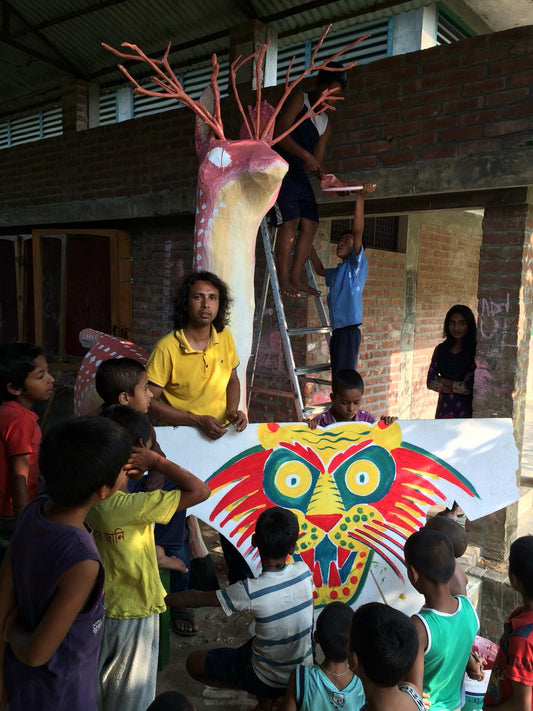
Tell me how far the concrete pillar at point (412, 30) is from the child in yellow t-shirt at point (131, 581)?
223 inches

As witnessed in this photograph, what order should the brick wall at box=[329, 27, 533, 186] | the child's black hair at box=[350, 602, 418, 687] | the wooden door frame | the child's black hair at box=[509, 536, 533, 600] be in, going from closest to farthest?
the child's black hair at box=[350, 602, 418, 687] < the child's black hair at box=[509, 536, 533, 600] < the brick wall at box=[329, 27, 533, 186] < the wooden door frame

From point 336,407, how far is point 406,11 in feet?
16.0

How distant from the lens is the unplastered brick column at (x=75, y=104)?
6898 mm

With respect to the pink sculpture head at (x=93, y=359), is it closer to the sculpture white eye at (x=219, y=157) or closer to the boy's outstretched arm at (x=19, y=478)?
the boy's outstretched arm at (x=19, y=478)

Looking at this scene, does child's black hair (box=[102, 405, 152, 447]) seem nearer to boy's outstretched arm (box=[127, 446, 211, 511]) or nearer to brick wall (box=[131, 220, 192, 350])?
boy's outstretched arm (box=[127, 446, 211, 511])

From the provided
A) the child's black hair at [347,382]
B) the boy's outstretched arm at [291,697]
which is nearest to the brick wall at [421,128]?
the child's black hair at [347,382]

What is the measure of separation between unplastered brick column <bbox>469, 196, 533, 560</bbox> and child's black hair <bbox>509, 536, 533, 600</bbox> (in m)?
1.90

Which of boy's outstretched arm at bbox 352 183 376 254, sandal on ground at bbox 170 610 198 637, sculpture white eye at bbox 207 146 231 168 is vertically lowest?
sandal on ground at bbox 170 610 198 637

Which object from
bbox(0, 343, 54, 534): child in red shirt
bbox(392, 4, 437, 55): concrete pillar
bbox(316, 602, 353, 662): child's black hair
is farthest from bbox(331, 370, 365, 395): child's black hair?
bbox(392, 4, 437, 55): concrete pillar

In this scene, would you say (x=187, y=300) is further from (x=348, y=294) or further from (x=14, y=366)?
(x=348, y=294)

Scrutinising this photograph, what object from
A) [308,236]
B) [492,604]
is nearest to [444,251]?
[308,236]

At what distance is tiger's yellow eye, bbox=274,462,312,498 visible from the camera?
2695 millimetres

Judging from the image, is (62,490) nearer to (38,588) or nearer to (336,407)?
(38,588)

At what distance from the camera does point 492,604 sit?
3.54 metres
